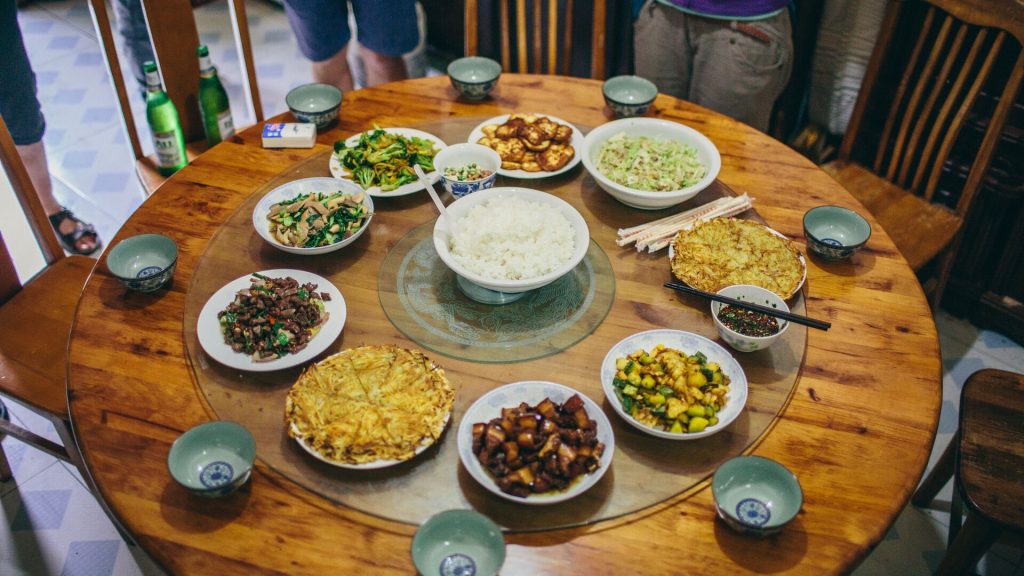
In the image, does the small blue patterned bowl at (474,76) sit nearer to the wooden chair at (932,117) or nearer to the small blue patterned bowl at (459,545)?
the wooden chair at (932,117)

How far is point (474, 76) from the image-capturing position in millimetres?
2969

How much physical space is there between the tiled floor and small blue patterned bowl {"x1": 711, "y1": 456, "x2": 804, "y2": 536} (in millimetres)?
1367

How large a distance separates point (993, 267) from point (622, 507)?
110 inches

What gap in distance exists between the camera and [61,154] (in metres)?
4.66

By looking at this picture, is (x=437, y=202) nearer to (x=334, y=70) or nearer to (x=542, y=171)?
(x=542, y=171)

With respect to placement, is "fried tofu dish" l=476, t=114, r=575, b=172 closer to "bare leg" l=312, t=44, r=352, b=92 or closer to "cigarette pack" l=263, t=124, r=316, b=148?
"cigarette pack" l=263, t=124, r=316, b=148

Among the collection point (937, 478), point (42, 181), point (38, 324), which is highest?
point (38, 324)

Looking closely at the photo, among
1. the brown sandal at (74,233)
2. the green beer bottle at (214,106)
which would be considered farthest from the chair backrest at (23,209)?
the brown sandal at (74,233)

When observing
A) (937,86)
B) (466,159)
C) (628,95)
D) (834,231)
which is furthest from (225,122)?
(937,86)

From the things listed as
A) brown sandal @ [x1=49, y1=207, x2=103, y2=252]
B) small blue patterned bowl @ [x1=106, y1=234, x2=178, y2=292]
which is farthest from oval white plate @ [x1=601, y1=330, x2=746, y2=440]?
brown sandal @ [x1=49, y1=207, x2=103, y2=252]

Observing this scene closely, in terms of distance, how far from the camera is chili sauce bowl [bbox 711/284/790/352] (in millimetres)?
1931

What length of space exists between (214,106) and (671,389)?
2.30 metres

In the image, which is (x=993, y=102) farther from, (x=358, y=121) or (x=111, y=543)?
(x=111, y=543)

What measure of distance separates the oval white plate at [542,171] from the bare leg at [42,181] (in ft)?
7.16
